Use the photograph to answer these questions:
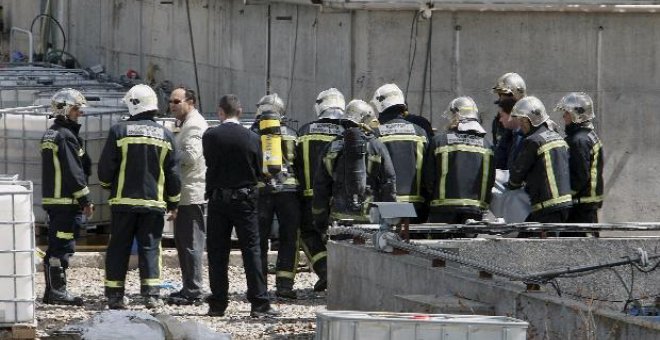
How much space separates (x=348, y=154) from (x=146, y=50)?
39.1 feet

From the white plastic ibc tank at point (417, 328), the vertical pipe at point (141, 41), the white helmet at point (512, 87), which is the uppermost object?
the vertical pipe at point (141, 41)

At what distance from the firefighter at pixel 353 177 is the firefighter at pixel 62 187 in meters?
1.96

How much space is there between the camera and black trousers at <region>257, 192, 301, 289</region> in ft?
48.3

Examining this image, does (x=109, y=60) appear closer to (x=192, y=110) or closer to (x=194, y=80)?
(x=194, y=80)

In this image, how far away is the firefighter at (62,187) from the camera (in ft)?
46.8

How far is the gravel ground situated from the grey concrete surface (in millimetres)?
633

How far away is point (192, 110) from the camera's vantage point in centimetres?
1470

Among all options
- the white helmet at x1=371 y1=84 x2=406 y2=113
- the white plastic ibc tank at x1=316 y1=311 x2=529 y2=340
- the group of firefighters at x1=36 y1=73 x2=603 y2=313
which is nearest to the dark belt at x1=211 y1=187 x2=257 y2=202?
the group of firefighters at x1=36 y1=73 x2=603 y2=313

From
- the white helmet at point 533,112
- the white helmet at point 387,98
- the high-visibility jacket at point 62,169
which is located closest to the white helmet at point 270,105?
the white helmet at point 387,98

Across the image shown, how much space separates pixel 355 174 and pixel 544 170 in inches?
59.1

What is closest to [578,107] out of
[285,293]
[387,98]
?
[387,98]

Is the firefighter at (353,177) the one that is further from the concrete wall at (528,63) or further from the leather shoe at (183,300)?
the concrete wall at (528,63)

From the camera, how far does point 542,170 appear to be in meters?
13.9

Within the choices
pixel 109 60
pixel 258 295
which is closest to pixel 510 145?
pixel 258 295
